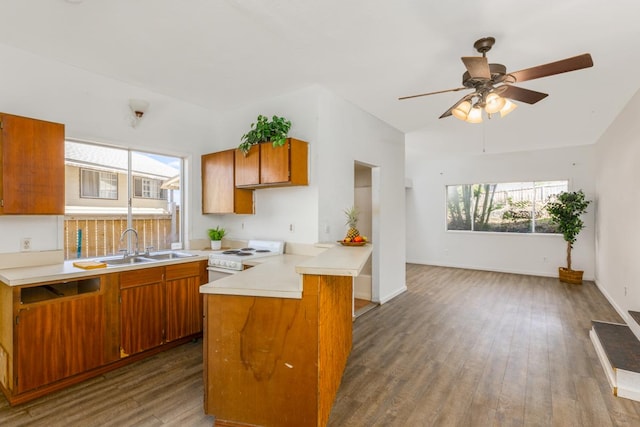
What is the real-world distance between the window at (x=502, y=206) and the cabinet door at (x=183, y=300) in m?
6.43

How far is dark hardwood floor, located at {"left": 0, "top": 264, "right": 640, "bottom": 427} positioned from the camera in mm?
2033

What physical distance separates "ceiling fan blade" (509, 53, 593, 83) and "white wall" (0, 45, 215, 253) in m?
3.53

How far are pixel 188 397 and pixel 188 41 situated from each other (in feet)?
9.03

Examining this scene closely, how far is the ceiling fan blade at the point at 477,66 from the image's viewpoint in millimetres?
2006

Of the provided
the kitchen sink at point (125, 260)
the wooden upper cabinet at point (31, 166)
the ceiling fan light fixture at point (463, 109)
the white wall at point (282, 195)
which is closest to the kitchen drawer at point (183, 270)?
the kitchen sink at point (125, 260)

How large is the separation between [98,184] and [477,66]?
3645mm

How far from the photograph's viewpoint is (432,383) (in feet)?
8.05

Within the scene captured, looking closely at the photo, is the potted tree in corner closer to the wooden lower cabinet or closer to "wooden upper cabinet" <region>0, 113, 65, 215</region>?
the wooden lower cabinet

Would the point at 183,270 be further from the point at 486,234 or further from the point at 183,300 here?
the point at 486,234

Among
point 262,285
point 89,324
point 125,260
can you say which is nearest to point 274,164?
point 262,285

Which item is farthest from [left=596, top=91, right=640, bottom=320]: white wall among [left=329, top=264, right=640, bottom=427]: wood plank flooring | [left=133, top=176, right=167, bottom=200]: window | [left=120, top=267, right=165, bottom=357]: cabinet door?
[left=133, top=176, right=167, bottom=200]: window

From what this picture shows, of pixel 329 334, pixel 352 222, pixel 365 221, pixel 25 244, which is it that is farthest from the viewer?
pixel 365 221

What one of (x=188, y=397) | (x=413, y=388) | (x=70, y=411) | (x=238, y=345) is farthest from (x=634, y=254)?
(x=70, y=411)

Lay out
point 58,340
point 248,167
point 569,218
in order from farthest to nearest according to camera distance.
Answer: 1. point 569,218
2. point 248,167
3. point 58,340
